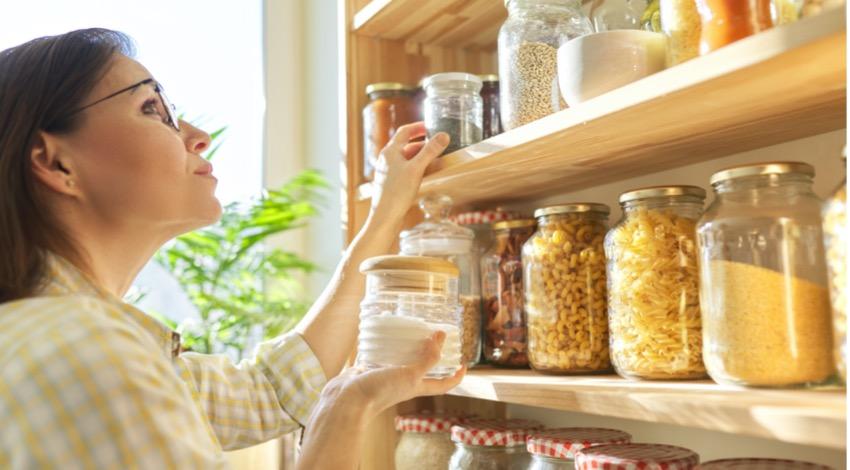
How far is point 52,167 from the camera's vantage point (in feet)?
3.05

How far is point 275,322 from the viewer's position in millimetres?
1967

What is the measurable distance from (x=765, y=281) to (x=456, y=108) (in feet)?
1.76

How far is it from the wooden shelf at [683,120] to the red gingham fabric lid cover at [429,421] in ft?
1.23

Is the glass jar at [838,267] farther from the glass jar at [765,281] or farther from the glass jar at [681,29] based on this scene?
the glass jar at [681,29]

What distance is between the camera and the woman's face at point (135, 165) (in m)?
0.95

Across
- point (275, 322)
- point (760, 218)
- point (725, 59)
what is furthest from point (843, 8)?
point (275, 322)

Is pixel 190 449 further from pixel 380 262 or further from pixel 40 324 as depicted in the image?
pixel 380 262

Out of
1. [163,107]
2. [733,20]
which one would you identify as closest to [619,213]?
[733,20]

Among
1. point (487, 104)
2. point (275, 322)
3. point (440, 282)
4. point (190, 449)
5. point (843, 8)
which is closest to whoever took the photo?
point (843, 8)

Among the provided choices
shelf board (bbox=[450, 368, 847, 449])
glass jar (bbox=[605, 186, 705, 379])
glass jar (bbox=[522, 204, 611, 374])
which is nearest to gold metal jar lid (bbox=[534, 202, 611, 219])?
glass jar (bbox=[522, 204, 611, 374])

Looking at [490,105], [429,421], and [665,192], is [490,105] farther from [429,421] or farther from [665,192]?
[429,421]

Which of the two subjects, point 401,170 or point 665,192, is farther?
point 401,170

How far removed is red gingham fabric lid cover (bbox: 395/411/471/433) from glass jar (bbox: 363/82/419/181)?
16.0 inches

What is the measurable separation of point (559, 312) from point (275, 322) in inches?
43.4
